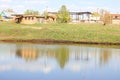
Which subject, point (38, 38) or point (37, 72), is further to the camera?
point (38, 38)

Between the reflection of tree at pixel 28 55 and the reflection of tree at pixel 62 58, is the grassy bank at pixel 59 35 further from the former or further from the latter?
the reflection of tree at pixel 62 58

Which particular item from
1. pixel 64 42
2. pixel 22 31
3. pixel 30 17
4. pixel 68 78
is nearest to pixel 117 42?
pixel 64 42

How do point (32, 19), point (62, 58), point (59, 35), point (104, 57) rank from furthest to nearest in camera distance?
point (32, 19) → point (59, 35) → point (104, 57) → point (62, 58)

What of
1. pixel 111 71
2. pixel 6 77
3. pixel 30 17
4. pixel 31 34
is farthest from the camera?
pixel 30 17

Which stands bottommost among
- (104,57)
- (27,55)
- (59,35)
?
(104,57)

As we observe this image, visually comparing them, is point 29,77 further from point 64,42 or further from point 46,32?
point 46,32

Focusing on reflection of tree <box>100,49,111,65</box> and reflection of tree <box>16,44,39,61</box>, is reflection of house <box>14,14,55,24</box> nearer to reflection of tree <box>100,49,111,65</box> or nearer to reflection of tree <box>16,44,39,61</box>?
reflection of tree <box>16,44,39,61</box>

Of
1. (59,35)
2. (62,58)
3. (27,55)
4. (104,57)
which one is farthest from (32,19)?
(62,58)

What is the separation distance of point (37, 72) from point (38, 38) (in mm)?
35737

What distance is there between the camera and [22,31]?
217 feet

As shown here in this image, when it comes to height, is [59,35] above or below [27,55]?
above

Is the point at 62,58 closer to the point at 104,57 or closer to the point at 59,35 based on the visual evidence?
the point at 104,57

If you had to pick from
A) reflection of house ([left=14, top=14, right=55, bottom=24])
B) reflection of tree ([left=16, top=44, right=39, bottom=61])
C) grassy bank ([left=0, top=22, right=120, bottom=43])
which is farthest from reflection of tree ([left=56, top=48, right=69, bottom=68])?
reflection of house ([left=14, top=14, right=55, bottom=24])

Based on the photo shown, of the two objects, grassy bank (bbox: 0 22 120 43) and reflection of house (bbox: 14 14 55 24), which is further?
reflection of house (bbox: 14 14 55 24)
